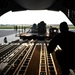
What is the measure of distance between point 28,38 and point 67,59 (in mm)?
42637

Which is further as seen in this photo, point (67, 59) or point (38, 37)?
point (38, 37)

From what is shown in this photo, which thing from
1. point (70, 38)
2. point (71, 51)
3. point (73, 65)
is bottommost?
point (73, 65)

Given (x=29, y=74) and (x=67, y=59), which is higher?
(x=67, y=59)

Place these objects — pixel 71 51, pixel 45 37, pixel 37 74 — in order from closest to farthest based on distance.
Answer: pixel 71 51 → pixel 37 74 → pixel 45 37

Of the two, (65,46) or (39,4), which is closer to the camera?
(65,46)

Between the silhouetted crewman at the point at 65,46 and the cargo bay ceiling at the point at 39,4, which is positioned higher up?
the cargo bay ceiling at the point at 39,4

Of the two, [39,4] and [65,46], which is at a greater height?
[39,4]

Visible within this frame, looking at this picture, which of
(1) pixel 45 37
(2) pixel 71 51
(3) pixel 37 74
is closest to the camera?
(2) pixel 71 51

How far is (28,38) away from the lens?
48281mm

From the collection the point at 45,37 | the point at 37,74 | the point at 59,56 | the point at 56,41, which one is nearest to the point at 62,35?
the point at 56,41

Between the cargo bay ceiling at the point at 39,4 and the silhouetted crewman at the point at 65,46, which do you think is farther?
the cargo bay ceiling at the point at 39,4

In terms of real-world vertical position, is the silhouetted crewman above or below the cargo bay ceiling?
below

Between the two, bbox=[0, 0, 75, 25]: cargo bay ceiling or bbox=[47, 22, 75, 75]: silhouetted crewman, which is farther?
bbox=[0, 0, 75, 25]: cargo bay ceiling

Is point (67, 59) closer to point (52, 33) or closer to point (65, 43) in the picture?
point (65, 43)
